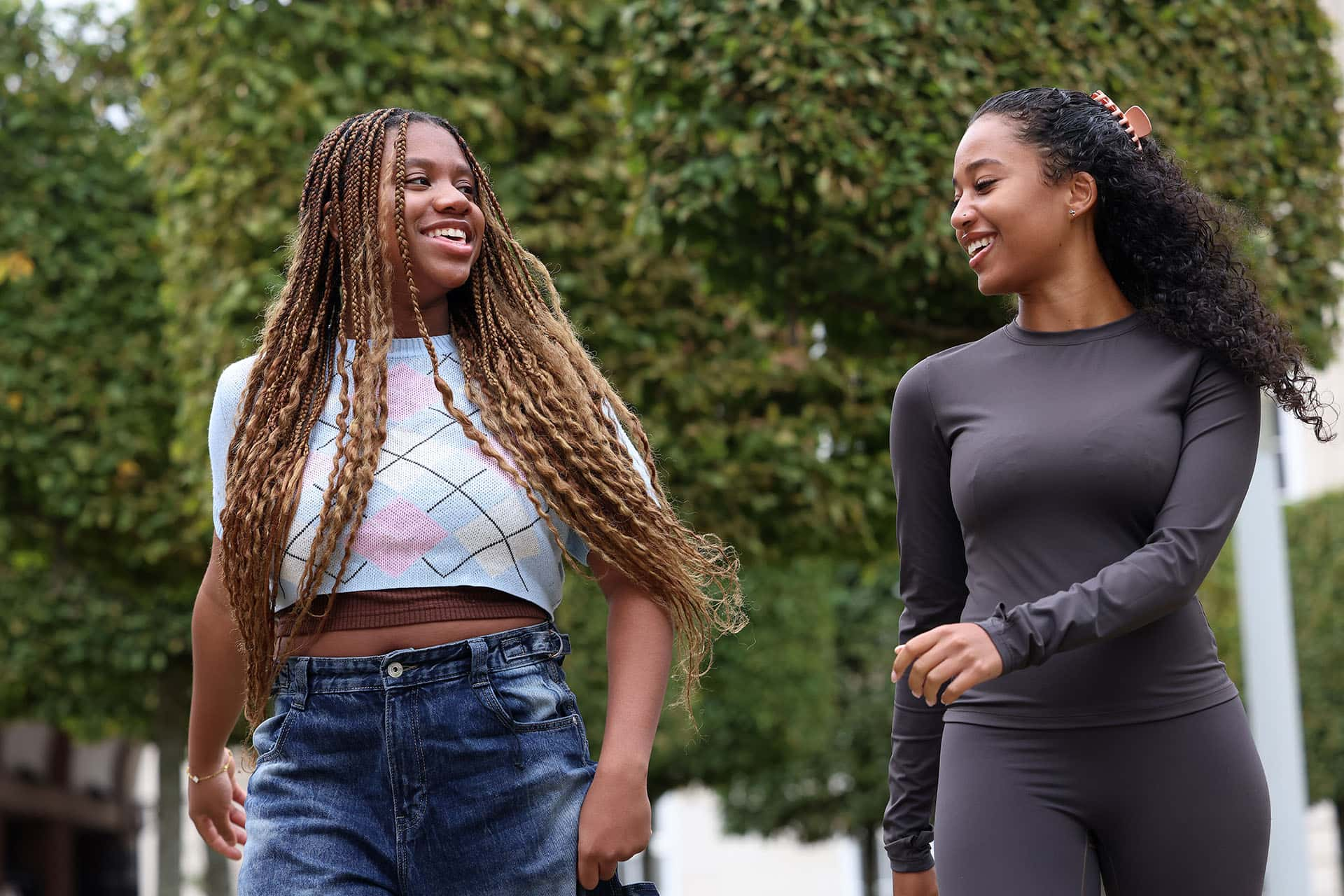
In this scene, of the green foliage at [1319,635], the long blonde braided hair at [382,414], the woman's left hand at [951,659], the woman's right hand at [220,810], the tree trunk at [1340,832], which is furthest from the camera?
the tree trunk at [1340,832]

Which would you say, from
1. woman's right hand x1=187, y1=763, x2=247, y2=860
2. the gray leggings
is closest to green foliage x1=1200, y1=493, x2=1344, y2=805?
the gray leggings

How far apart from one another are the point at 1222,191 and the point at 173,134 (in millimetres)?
4804

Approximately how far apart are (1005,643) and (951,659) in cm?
9

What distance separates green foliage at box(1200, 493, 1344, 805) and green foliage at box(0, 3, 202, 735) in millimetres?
12346

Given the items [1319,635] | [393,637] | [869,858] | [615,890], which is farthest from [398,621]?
[869,858]

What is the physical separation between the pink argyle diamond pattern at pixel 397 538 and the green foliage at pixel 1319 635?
677 inches

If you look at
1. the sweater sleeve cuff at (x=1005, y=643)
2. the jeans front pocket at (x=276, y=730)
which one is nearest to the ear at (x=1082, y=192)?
the sweater sleeve cuff at (x=1005, y=643)

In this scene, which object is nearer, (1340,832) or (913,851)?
(913,851)

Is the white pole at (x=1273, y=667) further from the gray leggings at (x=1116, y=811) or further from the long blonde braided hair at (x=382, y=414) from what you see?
the long blonde braided hair at (x=382, y=414)

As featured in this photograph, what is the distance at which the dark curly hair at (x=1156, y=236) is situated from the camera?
2.86 meters

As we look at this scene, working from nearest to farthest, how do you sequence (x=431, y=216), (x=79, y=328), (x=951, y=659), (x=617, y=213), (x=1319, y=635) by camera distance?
(x=951, y=659) < (x=431, y=216) < (x=617, y=213) < (x=79, y=328) < (x=1319, y=635)

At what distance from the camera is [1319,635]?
1942 cm

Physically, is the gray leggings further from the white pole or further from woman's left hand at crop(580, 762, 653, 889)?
the white pole

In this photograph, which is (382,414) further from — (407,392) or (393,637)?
(393,637)
